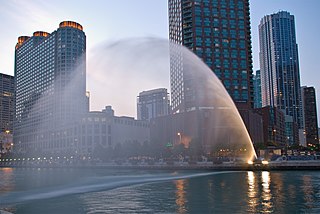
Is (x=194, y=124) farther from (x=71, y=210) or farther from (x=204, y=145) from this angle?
(x=71, y=210)

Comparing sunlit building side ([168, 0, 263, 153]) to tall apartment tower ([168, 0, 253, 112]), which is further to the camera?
tall apartment tower ([168, 0, 253, 112])

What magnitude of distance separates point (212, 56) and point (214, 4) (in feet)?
88.3

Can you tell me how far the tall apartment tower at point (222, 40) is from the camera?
17612 cm

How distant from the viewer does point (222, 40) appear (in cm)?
17888

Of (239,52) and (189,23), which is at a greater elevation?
(189,23)

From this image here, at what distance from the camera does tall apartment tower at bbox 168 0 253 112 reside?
176m

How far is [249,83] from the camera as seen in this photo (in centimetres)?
17988

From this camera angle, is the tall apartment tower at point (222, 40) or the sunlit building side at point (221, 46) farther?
the tall apartment tower at point (222, 40)

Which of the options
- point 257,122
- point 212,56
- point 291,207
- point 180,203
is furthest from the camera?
point 257,122

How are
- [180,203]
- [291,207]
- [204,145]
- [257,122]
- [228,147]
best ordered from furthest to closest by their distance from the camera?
1. [257,122]
2. [204,145]
3. [228,147]
4. [180,203]
5. [291,207]

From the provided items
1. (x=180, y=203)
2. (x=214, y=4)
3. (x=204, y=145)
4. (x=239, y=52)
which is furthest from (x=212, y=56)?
(x=180, y=203)

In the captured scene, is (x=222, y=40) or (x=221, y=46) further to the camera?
(x=222, y=40)

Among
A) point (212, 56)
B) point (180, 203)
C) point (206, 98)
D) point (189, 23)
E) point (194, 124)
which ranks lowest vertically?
point (180, 203)

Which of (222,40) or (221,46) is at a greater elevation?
(222,40)
